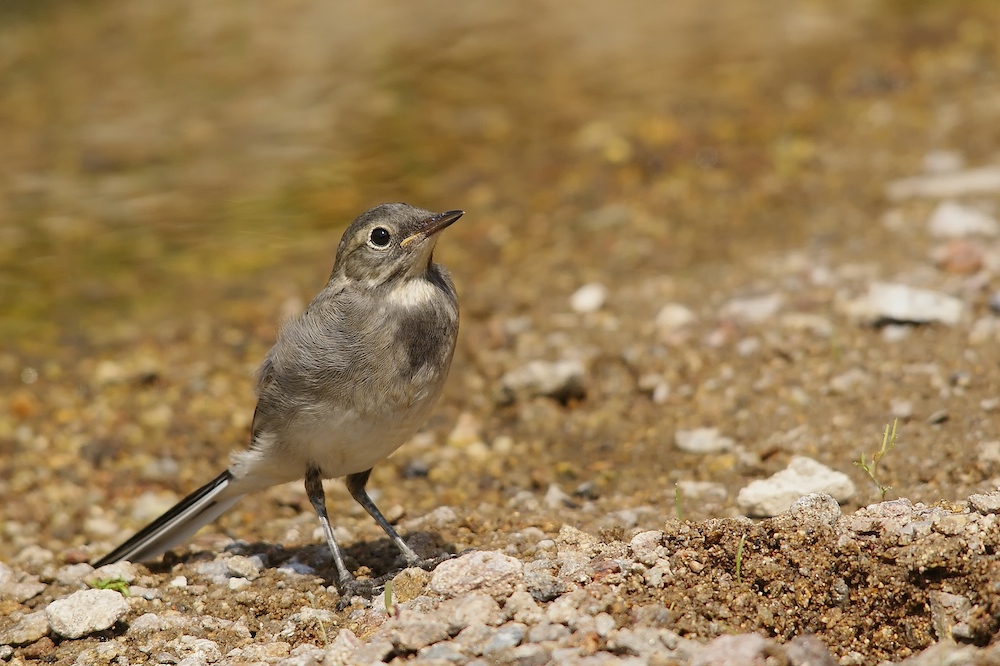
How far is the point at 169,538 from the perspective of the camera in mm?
5758

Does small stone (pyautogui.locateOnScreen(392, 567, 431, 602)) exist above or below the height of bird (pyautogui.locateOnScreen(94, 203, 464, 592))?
below

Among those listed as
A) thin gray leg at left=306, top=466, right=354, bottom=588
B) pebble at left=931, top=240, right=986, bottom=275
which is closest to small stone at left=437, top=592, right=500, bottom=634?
thin gray leg at left=306, top=466, right=354, bottom=588

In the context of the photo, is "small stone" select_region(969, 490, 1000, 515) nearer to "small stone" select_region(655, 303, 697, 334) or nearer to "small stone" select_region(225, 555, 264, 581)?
"small stone" select_region(225, 555, 264, 581)

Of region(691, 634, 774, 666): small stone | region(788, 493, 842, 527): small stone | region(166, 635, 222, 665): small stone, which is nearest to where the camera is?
region(691, 634, 774, 666): small stone

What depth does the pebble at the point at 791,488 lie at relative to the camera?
5469 mm

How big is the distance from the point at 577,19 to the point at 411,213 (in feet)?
29.0

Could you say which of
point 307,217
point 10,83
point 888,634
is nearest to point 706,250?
point 307,217

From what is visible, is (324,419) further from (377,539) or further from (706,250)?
(706,250)

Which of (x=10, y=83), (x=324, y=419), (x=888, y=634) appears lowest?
(x=888, y=634)

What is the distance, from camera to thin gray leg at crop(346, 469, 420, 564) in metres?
5.52

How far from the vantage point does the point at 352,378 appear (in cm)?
539

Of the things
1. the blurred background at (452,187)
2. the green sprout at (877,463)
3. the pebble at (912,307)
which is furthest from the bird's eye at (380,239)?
the pebble at (912,307)

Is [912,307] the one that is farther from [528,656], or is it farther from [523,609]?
[528,656]

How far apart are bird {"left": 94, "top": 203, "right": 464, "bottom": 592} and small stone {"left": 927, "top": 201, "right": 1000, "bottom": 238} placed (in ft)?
13.1
